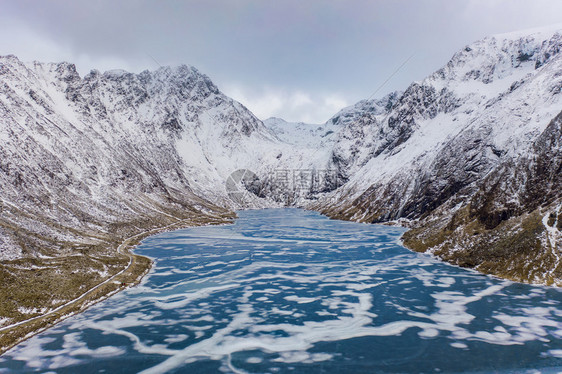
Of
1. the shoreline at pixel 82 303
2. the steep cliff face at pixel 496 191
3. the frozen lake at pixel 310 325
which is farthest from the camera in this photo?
the steep cliff face at pixel 496 191

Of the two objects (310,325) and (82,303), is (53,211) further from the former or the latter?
(310,325)

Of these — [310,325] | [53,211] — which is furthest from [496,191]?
[53,211]

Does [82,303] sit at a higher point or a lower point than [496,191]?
lower

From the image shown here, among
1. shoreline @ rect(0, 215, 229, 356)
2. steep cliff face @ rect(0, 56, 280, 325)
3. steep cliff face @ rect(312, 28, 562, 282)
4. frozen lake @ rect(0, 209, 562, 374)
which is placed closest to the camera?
frozen lake @ rect(0, 209, 562, 374)

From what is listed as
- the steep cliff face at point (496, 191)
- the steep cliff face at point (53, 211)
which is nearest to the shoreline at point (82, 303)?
the steep cliff face at point (53, 211)

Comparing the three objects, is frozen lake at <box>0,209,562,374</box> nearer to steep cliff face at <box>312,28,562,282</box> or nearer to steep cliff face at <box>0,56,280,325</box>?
steep cliff face at <box>312,28,562,282</box>

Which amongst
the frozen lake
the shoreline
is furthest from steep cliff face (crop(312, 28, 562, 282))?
the shoreline

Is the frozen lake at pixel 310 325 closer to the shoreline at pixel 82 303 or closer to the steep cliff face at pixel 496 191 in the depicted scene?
the shoreline at pixel 82 303
